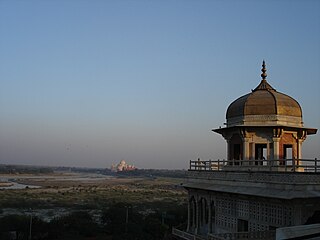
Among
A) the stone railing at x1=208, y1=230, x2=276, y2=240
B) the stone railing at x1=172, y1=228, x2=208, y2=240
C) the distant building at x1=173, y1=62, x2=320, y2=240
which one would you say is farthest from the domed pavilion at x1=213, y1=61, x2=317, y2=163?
the stone railing at x1=208, y1=230, x2=276, y2=240

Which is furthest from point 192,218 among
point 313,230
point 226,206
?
point 313,230

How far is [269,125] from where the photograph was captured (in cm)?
1584

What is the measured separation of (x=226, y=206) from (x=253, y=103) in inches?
171

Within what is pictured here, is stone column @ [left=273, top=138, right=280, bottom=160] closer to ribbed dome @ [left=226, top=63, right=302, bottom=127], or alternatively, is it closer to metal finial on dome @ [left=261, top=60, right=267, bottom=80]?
ribbed dome @ [left=226, top=63, right=302, bottom=127]

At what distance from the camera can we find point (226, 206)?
48.4 feet

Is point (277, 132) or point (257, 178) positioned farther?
point (277, 132)

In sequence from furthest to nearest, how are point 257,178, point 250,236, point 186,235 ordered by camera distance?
point 186,235 → point 257,178 → point 250,236

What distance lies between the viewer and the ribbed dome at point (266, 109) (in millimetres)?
15969

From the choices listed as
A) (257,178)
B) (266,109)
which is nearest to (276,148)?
(266,109)

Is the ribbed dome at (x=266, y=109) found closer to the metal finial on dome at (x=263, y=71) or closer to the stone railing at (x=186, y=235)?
the metal finial on dome at (x=263, y=71)

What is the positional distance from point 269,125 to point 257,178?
3.65 meters

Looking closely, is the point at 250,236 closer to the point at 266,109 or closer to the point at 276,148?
the point at 276,148

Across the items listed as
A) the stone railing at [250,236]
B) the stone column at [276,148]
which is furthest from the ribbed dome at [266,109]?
the stone railing at [250,236]

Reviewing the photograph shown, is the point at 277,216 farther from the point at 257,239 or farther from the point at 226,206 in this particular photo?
the point at 226,206
